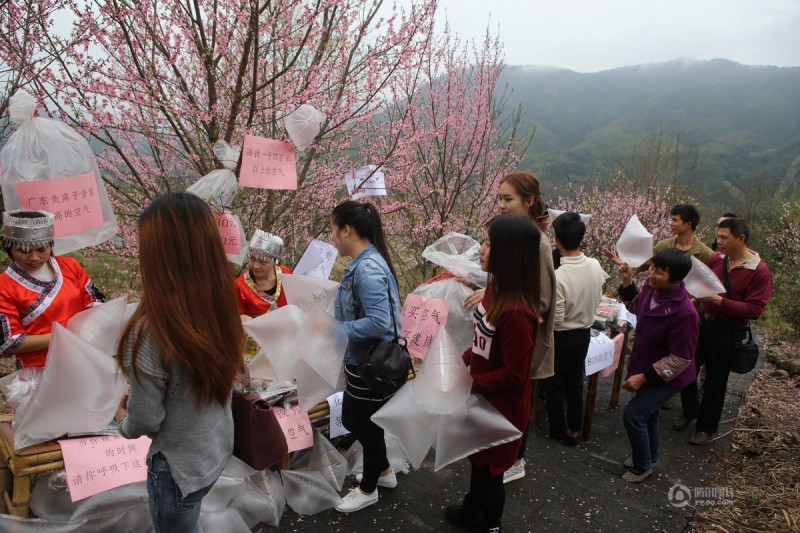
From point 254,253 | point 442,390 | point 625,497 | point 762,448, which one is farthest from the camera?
point 762,448

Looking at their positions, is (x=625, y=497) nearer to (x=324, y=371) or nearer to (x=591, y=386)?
(x=591, y=386)

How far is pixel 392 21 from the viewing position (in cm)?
327

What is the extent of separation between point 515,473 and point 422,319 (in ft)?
4.03

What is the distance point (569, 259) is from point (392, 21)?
2125mm

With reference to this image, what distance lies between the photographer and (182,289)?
4.68 ft

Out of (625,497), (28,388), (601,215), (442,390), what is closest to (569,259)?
(625,497)

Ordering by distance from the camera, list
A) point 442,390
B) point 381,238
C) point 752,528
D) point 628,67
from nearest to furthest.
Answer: point 442,390 < point 381,238 < point 752,528 < point 628,67

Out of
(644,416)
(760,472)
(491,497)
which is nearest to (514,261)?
(491,497)

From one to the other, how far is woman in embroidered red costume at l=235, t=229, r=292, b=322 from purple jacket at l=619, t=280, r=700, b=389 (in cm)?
248


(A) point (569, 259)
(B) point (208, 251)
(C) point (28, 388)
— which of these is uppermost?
(B) point (208, 251)

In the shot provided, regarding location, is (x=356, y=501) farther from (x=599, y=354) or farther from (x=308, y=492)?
(x=599, y=354)

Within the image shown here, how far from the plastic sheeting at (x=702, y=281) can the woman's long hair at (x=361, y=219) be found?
234 centimetres

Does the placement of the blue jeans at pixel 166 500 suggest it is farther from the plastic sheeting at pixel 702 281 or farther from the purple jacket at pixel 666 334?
the plastic sheeting at pixel 702 281

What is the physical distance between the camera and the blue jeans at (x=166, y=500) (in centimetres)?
156
